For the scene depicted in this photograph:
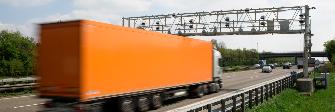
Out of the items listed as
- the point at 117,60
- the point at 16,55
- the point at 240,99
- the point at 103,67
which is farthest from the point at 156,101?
the point at 16,55

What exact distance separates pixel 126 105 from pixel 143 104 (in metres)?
1.49

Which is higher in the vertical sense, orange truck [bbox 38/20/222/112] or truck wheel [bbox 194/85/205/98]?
orange truck [bbox 38/20/222/112]

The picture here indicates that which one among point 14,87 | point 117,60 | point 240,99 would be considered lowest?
point 14,87

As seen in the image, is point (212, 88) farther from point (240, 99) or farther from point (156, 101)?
point (240, 99)

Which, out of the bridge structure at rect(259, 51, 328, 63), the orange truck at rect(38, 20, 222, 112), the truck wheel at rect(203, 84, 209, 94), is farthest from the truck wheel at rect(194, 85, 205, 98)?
the bridge structure at rect(259, 51, 328, 63)

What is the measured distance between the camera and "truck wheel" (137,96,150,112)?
17.8 metres

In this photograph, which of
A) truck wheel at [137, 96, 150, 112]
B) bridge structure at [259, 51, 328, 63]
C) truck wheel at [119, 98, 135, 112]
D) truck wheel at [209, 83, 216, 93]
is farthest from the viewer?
bridge structure at [259, 51, 328, 63]

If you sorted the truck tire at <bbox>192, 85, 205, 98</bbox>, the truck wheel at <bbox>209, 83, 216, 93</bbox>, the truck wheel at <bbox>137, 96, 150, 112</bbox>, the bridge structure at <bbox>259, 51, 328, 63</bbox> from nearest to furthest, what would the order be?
the truck wheel at <bbox>137, 96, 150, 112</bbox>, the truck tire at <bbox>192, 85, 205, 98</bbox>, the truck wheel at <bbox>209, 83, 216, 93</bbox>, the bridge structure at <bbox>259, 51, 328, 63</bbox>

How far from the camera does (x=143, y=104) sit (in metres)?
18.1

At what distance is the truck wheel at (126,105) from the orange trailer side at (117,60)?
0.32m

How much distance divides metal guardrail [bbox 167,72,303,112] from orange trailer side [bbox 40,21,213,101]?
3.10 metres

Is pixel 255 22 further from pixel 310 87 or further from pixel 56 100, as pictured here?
pixel 56 100

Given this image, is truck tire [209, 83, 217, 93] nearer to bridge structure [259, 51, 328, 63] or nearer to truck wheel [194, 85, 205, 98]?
truck wheel [194, 85, 205, 98]

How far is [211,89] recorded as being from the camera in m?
27.5
